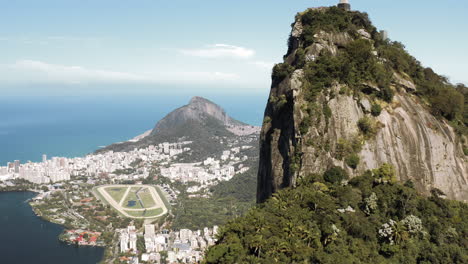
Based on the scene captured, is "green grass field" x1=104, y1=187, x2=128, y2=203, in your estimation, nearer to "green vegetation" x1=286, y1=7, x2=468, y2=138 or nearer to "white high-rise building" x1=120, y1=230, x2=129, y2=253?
"white high-rise building" x1=120, y1=230, x2=129, y2=253

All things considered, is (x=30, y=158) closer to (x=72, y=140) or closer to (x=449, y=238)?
(x=72, y=140)

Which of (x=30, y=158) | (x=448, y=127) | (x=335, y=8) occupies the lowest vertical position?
(x=30, y=158)

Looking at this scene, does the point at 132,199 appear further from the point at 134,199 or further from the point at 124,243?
the point at 124,243

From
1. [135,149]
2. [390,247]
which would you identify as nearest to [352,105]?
[390,247]

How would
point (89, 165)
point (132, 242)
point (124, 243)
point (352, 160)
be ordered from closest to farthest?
1. point (352, 160)
2. point (124, 243)
3. point (132, 242)
4. point (89, 165)

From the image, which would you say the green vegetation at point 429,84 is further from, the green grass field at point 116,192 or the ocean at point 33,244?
the green grass field at point 116,192

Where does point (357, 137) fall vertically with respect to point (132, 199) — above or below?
above

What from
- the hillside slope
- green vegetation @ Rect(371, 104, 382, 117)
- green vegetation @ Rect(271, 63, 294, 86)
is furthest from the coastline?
green vegetation @ Rect(371, 104, 382, 117)

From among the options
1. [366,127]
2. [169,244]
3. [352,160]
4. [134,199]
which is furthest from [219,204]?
[352,160]
